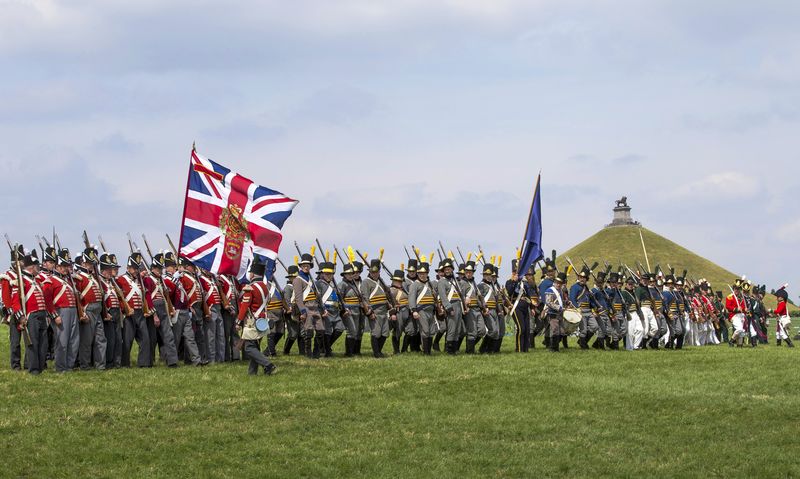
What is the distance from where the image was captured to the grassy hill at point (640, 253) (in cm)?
7844

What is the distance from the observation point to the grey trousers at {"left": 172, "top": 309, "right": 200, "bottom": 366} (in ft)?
68.4

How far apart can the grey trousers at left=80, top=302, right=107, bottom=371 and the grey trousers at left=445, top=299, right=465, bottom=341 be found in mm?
8002

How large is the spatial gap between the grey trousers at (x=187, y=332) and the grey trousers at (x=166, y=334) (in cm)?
14

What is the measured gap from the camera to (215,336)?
71.1 feet

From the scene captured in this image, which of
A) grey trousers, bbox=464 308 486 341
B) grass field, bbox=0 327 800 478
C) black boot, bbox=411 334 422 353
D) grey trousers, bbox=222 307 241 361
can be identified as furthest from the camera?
black boot, bbox=411 334 422 353

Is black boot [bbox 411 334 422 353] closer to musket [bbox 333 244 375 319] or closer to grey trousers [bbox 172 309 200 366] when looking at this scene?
musket [bbox 333 244 375 319]

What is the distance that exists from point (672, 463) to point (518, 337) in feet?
41.6

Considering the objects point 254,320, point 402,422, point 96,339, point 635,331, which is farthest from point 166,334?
point 635,331

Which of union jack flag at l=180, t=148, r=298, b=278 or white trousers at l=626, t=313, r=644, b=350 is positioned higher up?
union jack flag at l=180, t=148, r=298, b=278

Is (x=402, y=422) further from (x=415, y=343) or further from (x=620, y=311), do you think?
(x=620, y=311)

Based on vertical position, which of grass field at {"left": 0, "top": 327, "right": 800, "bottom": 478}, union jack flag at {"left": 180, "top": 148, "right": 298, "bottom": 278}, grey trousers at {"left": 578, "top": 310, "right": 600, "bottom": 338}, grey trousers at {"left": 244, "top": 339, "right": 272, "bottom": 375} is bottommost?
grass field at {"left": 0, "top": 327, "right": 800, "bottom": 478}

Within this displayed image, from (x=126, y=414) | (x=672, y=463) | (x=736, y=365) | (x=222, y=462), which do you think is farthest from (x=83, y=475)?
(x=736, y=365)

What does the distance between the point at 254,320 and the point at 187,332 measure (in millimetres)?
2714

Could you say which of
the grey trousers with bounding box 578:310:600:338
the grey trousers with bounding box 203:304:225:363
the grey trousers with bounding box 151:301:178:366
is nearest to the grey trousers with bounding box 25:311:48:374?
the grey trousers with bounding box 151:301:178:366
